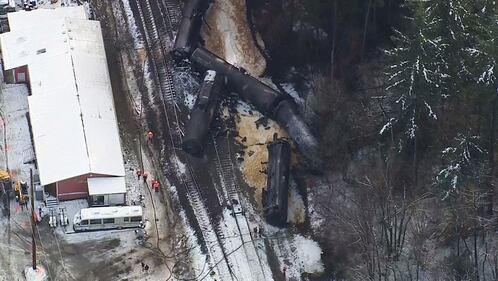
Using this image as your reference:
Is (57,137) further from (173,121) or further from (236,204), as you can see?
(236,204)

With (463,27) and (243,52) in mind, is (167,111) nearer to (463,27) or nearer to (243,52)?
(243,52)

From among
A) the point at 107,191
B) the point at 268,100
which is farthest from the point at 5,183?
the point at 268,100

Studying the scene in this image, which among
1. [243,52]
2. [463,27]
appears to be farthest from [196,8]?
[463,27]

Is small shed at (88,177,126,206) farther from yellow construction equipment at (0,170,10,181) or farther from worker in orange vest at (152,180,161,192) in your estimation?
yellow construction equipment at (0,170,10,181)

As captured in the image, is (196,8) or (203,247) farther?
(196,8)

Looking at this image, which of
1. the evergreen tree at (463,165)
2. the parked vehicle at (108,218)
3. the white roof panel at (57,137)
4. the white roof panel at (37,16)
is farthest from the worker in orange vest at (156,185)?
the evergreen tree at (463,165)

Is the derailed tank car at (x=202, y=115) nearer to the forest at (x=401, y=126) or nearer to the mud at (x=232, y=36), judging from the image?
the mud at (x=232, y=36)

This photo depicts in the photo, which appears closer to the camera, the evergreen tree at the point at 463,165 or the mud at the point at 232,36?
the evergreen tree at the point at 463,165
